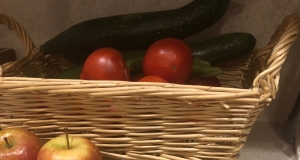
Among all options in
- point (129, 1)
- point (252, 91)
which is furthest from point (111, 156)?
point (129, 1)

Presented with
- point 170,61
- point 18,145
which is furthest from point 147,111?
point 18,145

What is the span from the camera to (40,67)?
2.47ft

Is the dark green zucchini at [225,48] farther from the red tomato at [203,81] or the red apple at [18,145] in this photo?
the red apple at [18,145]

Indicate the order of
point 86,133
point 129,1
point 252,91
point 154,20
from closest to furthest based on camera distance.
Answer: point 252,91, point 86,133, point 154,20, point 129,1

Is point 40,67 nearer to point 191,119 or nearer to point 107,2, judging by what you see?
point 107,2

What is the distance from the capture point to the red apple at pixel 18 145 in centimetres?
49

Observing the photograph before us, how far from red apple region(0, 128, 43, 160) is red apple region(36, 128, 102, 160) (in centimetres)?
4

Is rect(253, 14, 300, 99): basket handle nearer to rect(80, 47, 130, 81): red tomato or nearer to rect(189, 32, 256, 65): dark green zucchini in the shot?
rect(189, 32, 256, 65): dark green zucchini

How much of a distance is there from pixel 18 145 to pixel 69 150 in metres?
0.11

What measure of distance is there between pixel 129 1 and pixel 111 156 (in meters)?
0.43

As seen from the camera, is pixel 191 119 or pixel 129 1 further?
pixel 129 1

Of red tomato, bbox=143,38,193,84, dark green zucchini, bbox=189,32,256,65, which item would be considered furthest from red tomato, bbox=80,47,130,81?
dark green zucchini, bbox=189,32,256,65

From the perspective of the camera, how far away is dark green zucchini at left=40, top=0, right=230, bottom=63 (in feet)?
2.18

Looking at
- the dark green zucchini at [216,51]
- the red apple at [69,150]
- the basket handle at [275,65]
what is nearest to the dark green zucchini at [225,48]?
the dark green zucchini at [216,51]
